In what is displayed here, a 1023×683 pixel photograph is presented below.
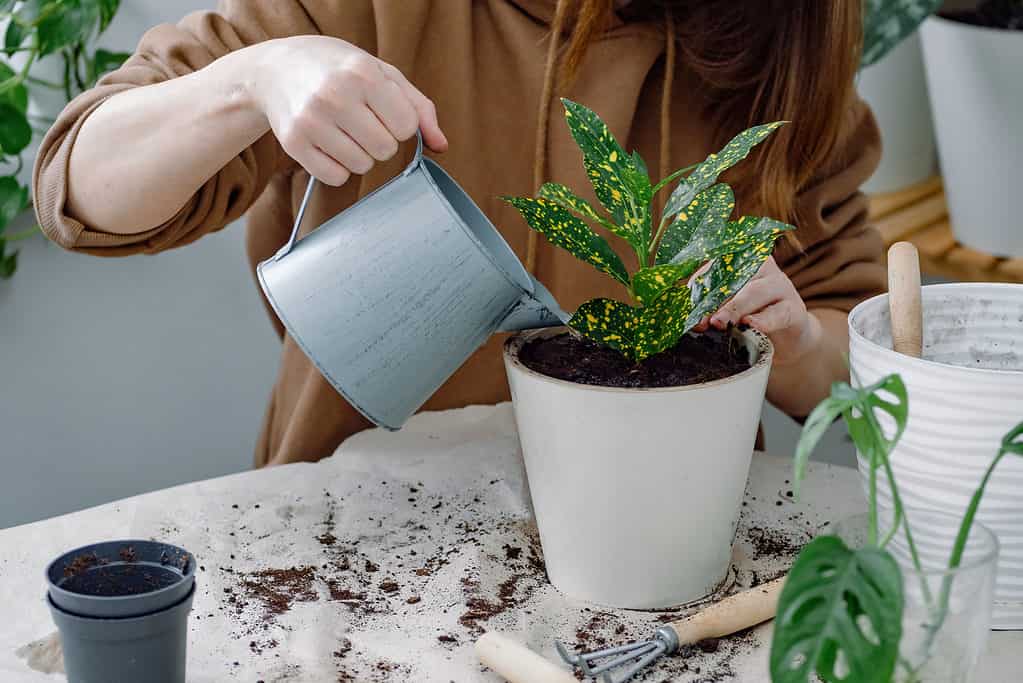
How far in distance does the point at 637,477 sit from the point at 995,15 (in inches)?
39.7

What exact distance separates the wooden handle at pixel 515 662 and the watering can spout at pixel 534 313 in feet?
0.60

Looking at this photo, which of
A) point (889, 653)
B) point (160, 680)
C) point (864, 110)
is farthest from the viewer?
point (864, 110)

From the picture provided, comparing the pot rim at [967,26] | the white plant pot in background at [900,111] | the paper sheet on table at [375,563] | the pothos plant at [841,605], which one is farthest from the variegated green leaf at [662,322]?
the white plant pot in background at [900,111]

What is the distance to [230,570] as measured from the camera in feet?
2.37

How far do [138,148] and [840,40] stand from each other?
1.82ft

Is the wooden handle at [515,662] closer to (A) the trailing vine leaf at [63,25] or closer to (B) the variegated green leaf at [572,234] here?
(B) the variegated green leaf at [572,234]

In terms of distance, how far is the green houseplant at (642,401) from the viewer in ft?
2.11

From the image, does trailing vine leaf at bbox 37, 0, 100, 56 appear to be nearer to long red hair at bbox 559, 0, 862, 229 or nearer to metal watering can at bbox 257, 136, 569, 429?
long red hair at bbox 559, 0, 862, 229

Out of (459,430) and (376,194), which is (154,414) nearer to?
(459,430)

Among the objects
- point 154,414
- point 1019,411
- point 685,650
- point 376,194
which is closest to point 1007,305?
point 1019,411

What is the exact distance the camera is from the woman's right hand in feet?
2.16

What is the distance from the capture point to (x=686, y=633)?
0.65 metres

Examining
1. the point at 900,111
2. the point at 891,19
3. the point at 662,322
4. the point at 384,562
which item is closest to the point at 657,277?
the point at 662,322

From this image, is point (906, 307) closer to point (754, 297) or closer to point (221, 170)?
point (754, 297)
